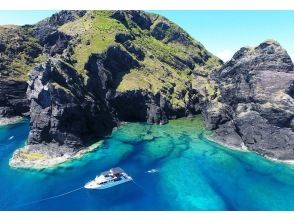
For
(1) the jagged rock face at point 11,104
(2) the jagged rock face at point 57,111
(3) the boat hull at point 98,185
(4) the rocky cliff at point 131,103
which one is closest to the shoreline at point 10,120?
(1) the jagged rock face at point 11,104

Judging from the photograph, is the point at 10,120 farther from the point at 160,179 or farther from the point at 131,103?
the point at 160,179

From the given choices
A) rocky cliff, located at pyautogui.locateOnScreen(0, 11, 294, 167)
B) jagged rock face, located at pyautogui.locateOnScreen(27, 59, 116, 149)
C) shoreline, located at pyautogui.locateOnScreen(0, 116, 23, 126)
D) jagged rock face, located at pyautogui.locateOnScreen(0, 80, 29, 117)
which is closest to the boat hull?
rocky cliff, located at pyautogui.locateOnScreen(0, 11, 294, 167)

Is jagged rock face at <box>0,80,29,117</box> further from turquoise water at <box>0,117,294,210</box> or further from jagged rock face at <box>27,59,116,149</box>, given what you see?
jagged rock face at <box>27,59,116,149</box>

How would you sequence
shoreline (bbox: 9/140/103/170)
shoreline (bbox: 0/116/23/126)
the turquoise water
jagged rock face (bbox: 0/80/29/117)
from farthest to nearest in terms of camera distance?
jagged rock face (bbox: 0/80/29/117) < shoreline (bbox: 0/116/23/126) < shoreline (bbox: 9/140/103/170) < the turquoise water

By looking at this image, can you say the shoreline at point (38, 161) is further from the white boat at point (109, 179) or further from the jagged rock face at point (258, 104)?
the jagged rock face at point (258, 104)

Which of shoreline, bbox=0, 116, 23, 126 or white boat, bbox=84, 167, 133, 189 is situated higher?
shoreline, bbox=0, 116, 23, 126

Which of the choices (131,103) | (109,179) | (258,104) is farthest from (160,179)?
(131,103)
